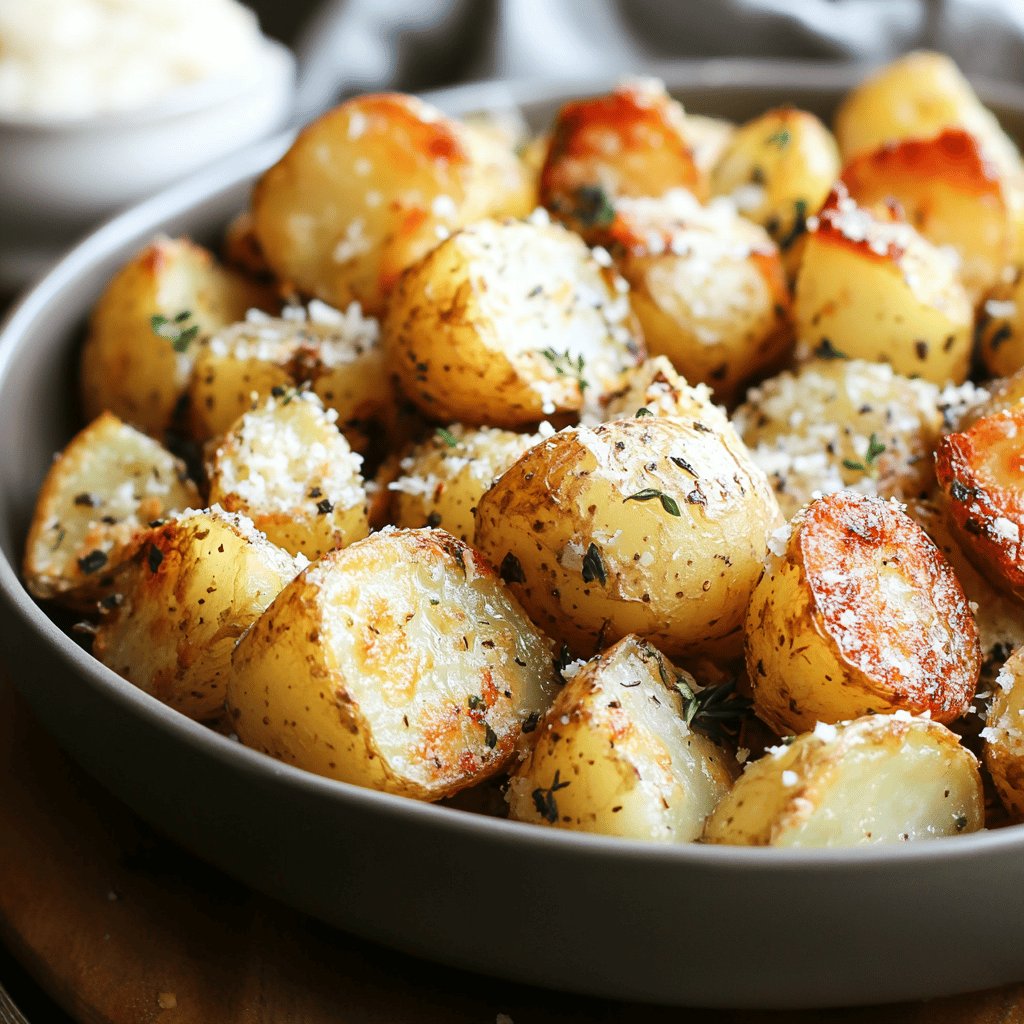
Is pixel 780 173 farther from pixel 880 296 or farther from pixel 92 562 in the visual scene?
pixel 92 562

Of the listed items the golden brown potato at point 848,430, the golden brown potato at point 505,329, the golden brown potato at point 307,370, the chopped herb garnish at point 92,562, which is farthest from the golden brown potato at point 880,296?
the chopped herb garnish at point 92,562

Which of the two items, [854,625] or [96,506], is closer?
[854,625]

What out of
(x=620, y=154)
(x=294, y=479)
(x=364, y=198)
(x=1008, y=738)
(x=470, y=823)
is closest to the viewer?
(x=470, y=823)

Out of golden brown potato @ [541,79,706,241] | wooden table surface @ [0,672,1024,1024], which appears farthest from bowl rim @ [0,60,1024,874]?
golden brown potato @ [541,79,706,241]

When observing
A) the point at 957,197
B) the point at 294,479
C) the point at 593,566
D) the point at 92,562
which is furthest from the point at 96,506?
the point at 957,197

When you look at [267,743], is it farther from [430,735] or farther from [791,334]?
[791,334]
